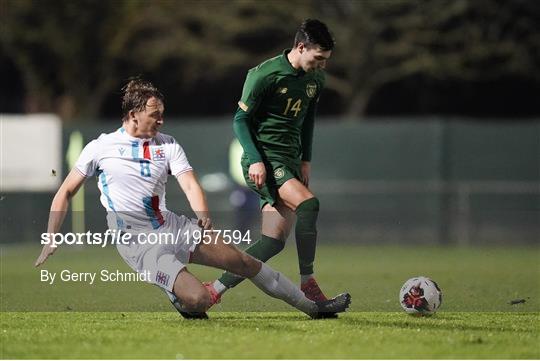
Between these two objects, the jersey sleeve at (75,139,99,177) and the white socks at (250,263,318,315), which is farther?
the white socks at (250,263,318,315)

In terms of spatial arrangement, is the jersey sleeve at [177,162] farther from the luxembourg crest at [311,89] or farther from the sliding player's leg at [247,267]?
the luxembourg crest at [311,89]

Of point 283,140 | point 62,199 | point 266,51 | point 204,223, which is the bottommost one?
point 204,223

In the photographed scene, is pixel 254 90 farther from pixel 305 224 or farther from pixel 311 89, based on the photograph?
pixel 305 224

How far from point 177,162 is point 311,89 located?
1494 mm

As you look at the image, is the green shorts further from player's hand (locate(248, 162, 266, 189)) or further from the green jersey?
player's hand (locate(248, 162, 266, 189))

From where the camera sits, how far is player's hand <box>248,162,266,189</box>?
10336 mm

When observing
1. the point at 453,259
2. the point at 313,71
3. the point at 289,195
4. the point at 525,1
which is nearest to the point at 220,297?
the point at 289,195

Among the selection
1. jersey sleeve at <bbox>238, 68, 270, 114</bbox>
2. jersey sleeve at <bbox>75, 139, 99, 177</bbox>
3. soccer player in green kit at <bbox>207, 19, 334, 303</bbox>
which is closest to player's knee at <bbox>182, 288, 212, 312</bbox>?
soccer player in green kit at <bbox>207, 19, 334, 303</bbox>

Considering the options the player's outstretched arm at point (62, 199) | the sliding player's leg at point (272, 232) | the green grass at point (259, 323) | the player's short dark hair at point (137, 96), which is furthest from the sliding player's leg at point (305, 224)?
the player's outstretched arm at point (62, 199)

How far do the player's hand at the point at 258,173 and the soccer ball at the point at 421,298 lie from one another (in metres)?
1.45

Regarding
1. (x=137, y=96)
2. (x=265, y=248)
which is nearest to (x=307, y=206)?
(x=265, y=248)

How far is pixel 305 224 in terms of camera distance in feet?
34.1

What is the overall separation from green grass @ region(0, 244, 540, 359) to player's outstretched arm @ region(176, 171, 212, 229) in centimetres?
78

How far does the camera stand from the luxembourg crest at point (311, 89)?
10.7m
